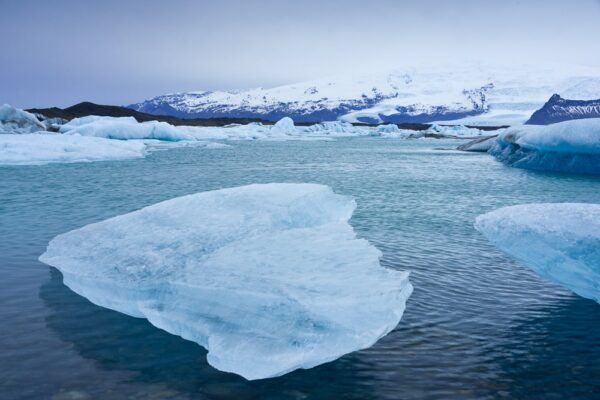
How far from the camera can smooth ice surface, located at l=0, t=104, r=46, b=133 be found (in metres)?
37.2

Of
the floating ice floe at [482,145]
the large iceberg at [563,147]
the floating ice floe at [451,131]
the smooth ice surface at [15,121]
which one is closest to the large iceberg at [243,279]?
the large iceberg at [563,147]

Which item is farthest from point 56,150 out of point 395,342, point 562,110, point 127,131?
point 562,110

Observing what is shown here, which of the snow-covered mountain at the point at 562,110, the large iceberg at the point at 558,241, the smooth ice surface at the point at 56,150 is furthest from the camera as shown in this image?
the snow-covered mountain at the point at 562,110

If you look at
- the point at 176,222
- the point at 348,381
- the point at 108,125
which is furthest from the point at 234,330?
the point at 108,125

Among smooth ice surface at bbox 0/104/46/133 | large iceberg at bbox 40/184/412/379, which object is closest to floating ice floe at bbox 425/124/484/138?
smooth ice surface at bbox 0/104/46/133

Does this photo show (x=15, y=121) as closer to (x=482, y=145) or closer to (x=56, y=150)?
(x=56, y=150)

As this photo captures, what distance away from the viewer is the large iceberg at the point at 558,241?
455cm

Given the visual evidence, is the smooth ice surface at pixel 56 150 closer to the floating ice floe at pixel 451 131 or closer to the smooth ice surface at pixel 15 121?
the smooth ice surface at pixel 15 121

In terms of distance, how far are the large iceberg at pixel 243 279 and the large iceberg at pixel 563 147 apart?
15.2 m

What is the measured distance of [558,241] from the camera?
4.78 m

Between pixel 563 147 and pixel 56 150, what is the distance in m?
20.7

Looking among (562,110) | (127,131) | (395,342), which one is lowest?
(395,342)

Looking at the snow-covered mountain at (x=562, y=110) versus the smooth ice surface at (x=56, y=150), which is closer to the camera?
the smooth ice surface at (x=56, y=150)

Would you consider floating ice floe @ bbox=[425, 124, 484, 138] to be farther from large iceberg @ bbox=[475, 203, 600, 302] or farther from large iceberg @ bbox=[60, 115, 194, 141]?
large iceberg @ bbox=[475, 203, 600, 302]
